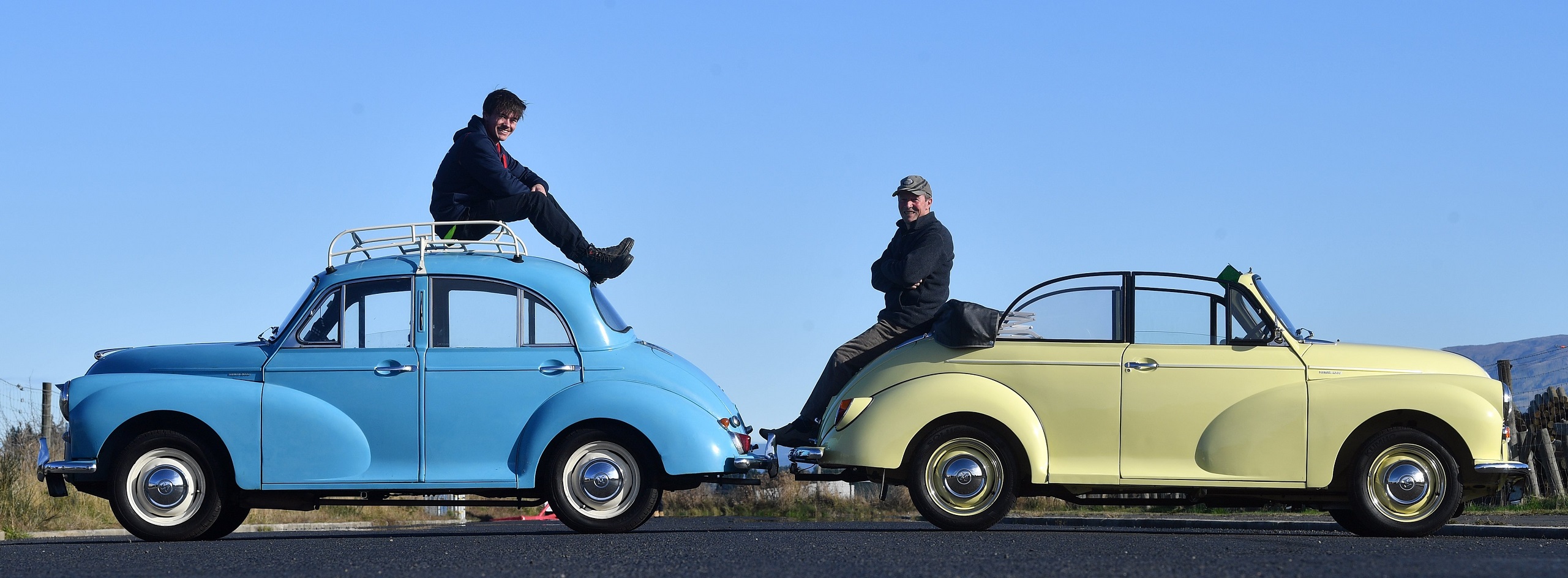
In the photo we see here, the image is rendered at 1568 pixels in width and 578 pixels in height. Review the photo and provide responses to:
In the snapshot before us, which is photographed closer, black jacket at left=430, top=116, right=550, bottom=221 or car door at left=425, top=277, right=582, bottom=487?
car door at left=425, top=277, right=582, bottom=487

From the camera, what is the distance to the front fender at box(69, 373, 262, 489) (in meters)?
10.2

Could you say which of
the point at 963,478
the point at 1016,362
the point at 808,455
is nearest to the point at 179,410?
the point at 808,455

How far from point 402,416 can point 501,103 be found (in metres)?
2.76

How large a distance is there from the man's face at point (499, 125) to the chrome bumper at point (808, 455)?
341 cm

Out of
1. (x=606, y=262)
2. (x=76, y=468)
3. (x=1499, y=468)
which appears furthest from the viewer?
(x=606, y=262)

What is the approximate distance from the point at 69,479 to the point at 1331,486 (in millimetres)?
8644

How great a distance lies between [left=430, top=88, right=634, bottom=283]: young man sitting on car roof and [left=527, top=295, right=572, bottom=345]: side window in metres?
0.67

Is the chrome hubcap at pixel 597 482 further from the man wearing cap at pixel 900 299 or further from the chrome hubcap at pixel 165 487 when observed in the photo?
the chrome hubcap at pixel 165 487

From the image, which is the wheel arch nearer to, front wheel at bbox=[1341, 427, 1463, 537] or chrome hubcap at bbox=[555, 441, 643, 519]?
front wheel at bbox=[1341, 427, 1463, 537]

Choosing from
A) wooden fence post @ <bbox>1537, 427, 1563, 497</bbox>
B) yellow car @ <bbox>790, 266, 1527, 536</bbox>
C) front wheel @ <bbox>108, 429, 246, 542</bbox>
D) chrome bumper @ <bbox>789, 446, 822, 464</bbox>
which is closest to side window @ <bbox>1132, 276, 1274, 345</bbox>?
yellow car @ <bbox>790, 266, 1527, 536</bbox>

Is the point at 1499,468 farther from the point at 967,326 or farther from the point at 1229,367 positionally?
the point at 967,326

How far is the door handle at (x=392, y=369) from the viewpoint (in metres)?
10.5

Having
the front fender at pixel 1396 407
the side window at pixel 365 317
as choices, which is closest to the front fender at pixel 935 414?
the front fender at pixel 1396 407

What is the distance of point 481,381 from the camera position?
1045 cm
